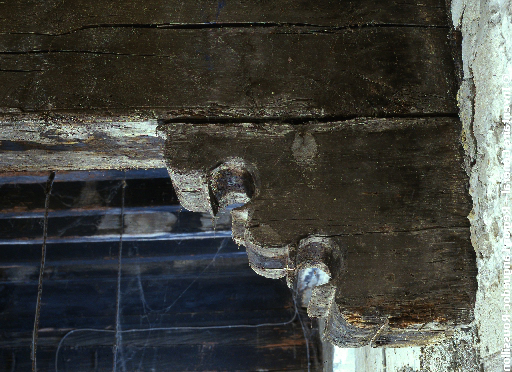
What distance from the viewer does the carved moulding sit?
103 centimetres

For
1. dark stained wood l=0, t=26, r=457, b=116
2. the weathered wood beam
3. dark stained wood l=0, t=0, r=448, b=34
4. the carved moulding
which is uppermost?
dark stained wood l=0, t=0, r=448, b=34

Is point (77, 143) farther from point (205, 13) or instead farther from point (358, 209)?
point (358, 209)

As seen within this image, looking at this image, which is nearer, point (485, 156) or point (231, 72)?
point (485, 156)

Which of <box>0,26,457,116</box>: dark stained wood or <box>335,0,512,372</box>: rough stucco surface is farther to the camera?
<box>0,26,457,116</box>: dark stained wood

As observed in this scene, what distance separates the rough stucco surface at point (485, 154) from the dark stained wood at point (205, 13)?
6.0 inches

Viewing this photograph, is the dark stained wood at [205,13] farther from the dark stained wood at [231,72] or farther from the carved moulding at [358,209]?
the carved moulding at [358,209]

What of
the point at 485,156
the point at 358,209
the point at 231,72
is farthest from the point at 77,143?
the point at 485,156

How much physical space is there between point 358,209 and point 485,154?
33 centimetres

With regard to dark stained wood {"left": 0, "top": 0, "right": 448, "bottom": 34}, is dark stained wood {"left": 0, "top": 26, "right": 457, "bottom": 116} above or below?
below

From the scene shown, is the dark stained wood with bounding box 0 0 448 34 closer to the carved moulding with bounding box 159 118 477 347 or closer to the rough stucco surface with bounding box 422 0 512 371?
the rough stucco surface with bounding box 422 0 512 371

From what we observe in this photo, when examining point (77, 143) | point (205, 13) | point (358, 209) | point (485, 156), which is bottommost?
point (358, 209)

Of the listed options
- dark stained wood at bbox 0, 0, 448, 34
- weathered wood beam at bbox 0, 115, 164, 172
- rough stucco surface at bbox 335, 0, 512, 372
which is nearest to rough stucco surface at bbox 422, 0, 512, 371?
rough stucco surface at bbox 335, 0, 512, 372

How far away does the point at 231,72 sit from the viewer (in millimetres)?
1141

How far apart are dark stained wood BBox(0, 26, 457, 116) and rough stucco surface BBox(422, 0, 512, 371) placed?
8 centimetres
